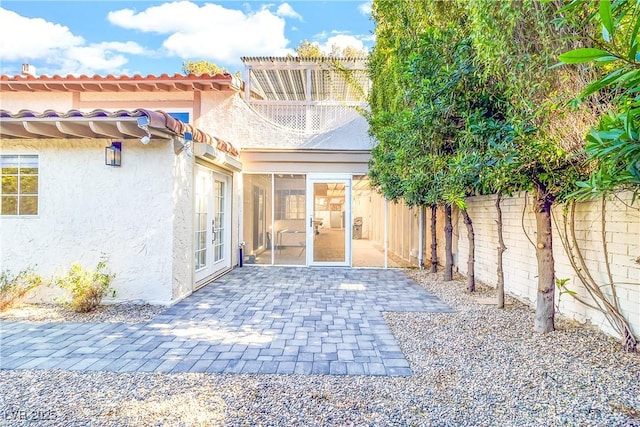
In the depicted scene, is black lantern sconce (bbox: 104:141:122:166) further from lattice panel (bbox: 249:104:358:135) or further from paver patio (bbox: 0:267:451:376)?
lattice panel (bbox: 249:104:358:135)

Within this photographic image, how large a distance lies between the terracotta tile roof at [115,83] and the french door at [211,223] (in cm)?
274

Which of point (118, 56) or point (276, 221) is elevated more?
point (118, 56)

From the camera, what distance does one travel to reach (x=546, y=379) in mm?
3287

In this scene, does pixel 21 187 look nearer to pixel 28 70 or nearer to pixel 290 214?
pixel 28 70

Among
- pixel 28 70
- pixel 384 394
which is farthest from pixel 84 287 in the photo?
pixel 28 70

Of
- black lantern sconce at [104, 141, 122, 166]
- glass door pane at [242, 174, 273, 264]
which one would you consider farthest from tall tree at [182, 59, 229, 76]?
black lantern sconce at [104, 141, 122, 166]

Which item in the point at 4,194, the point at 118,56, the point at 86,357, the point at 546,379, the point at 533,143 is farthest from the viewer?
the point at 118,56

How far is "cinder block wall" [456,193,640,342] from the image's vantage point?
157 inches

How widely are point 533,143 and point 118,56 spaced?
13625 mm

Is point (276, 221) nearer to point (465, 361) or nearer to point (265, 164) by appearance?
point (265, 164)

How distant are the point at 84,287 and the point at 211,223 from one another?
308cm

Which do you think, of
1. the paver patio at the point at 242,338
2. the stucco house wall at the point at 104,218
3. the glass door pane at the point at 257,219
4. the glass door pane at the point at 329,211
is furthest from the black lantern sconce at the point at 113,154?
the glass door pane at the point at 329,211

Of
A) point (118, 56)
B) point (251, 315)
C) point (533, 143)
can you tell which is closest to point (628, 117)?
point (533, 143)

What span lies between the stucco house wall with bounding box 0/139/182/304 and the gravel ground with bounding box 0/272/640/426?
2.55 m
